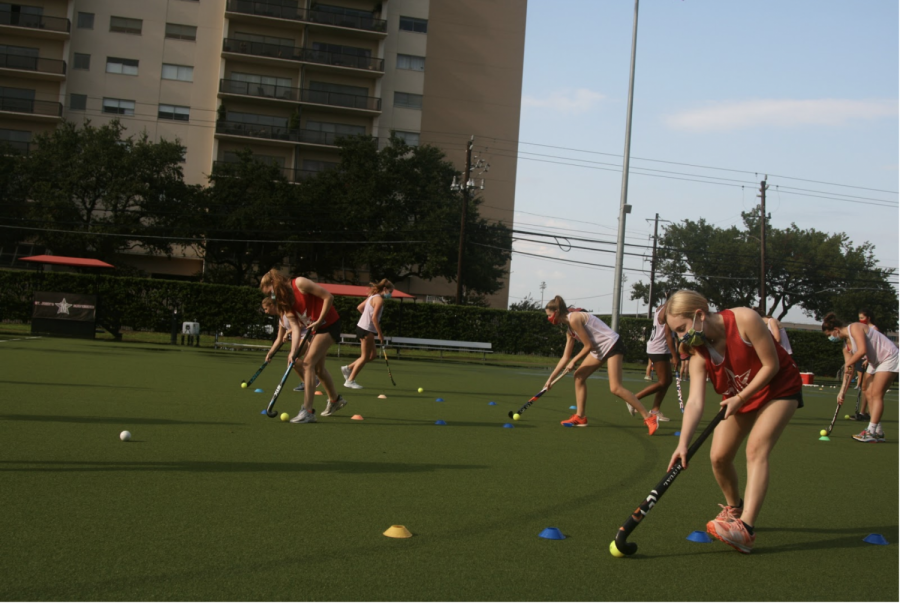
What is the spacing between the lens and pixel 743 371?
15.2ft

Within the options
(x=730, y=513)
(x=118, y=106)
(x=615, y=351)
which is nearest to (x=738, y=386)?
(x=730, y=513)

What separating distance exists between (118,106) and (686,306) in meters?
51.6

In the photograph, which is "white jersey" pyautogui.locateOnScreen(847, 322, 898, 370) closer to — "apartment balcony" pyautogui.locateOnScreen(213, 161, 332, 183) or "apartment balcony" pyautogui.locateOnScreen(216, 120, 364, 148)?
"apartment balcony" pyautogui.locateOnScreen(216, 120, 364, 148)

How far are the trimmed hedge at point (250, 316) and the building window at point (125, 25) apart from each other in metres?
26.0

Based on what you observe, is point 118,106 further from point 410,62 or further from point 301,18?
point 410,62

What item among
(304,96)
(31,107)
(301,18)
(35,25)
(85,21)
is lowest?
(31,107)

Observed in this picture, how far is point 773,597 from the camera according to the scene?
385 centimetres

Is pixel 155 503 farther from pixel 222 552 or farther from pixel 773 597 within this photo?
pixel 773 597

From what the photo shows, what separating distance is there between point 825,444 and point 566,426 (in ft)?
10.7

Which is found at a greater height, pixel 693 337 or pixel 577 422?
pixel 693 337

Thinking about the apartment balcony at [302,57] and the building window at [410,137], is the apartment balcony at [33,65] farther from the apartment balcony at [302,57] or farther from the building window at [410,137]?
the building window at [410,137]

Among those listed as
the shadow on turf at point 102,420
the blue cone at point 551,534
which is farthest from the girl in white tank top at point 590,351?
the blue cone at point 551,534

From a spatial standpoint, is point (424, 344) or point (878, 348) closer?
point (878, 348)

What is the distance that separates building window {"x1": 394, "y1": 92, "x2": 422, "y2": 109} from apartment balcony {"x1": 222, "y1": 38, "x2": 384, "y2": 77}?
251cm
